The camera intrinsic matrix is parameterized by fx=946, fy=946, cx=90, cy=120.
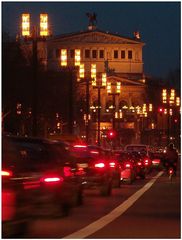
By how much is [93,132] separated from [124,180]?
82077mm

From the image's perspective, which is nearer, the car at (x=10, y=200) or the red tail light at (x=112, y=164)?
the car at (x=10, y=200)

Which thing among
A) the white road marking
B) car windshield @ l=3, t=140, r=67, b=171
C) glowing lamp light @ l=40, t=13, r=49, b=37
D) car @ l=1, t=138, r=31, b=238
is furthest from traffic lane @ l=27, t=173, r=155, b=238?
glowing lamp light @ l=40, t=13, r=49, b=37

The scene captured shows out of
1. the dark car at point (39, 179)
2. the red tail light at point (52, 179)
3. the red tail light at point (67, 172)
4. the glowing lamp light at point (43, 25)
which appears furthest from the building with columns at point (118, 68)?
the red tail light at point (52, 179)

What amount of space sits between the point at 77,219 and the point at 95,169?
371 inches

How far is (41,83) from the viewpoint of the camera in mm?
67250

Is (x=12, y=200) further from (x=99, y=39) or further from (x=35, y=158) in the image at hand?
(x=99, y=39)

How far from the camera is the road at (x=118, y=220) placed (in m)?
17.6

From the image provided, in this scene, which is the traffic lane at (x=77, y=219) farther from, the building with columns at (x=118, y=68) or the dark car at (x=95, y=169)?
the building with columns at (x=118, y=68)

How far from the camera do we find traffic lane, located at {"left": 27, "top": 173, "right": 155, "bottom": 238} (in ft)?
58.1

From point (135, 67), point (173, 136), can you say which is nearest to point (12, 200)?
point (173, 136)

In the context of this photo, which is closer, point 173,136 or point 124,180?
point 124,180

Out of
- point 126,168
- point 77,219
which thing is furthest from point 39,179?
point 126,168

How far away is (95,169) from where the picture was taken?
30328 mm

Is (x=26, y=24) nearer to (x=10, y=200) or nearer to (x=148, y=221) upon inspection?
(x=148, y=221)
